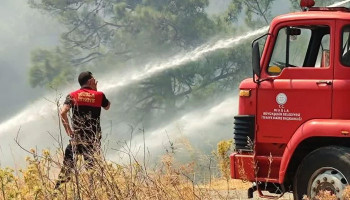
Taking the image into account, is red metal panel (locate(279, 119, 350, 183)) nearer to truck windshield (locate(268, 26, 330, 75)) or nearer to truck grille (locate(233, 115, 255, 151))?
truck grille (locate(233, 115, 255, 151))

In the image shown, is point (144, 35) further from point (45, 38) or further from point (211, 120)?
point (45, 38)

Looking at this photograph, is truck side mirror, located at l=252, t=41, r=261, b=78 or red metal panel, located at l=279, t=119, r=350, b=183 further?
truck side mirror, located at l=252, t=41, r=261, b=78

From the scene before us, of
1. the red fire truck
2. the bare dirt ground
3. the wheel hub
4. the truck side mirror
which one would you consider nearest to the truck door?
the red fire truck

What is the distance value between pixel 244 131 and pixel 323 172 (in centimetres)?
101

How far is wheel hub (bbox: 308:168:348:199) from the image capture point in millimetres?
7105

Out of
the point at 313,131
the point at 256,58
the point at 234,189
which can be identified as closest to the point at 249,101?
the point at 256,58

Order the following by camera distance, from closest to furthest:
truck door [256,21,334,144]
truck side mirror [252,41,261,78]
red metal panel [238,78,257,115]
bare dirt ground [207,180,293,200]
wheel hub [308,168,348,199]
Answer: wheel hub [308,168,348,199]
truck door [256,21,334,144]
truck side mirror [252,41,261,78]
red metal panel [238,78,257,115]
bare dirt ground [207,180,293,200]

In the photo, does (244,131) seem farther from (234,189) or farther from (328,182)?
(234,189)

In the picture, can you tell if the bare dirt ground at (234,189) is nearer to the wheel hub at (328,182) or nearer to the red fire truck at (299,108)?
the red fire truck at (299,108)

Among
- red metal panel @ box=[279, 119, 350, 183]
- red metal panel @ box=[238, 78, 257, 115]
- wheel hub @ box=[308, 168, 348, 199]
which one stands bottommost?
wheel hub @ box=[308, 168, 348, 199]

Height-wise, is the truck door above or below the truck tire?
above

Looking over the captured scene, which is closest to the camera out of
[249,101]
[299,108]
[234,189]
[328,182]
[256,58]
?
[328,182]

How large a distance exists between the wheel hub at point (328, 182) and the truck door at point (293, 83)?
52cm

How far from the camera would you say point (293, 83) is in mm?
7684
